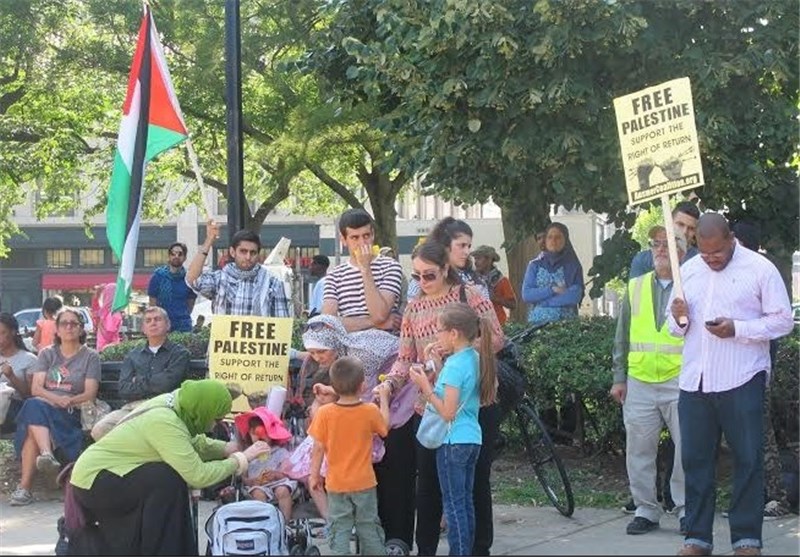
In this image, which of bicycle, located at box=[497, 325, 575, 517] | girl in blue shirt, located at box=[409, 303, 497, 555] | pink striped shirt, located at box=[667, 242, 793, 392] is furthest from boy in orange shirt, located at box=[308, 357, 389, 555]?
bicycle, located at box=[497, 325, 575, 517]

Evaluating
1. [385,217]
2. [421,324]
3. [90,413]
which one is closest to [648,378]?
[421,324]

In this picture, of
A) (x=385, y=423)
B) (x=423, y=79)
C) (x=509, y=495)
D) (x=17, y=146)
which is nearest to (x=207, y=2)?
(x=17, y=146)

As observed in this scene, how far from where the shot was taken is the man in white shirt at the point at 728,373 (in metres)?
7.11

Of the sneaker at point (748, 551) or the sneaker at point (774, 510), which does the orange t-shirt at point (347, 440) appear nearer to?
the sneaker at point (748, 551)

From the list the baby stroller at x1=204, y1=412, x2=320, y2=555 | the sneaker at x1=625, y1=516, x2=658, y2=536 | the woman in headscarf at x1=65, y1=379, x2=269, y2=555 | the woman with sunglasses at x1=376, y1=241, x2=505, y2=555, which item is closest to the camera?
the woman in headscarf at x1=65, y1=379, x2=269, y2=555

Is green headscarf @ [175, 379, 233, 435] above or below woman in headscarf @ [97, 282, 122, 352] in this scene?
below

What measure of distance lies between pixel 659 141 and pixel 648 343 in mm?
1297

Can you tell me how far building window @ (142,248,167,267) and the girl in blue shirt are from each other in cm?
5149

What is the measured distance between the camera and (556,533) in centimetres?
851

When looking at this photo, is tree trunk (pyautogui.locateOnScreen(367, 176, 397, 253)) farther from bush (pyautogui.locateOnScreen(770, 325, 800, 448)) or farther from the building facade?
the building facade

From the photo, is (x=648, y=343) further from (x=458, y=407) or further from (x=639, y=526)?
(x=458, y=407)

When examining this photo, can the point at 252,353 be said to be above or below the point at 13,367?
below

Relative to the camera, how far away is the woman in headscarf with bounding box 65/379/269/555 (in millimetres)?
6789

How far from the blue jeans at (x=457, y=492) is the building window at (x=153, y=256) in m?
51.5
